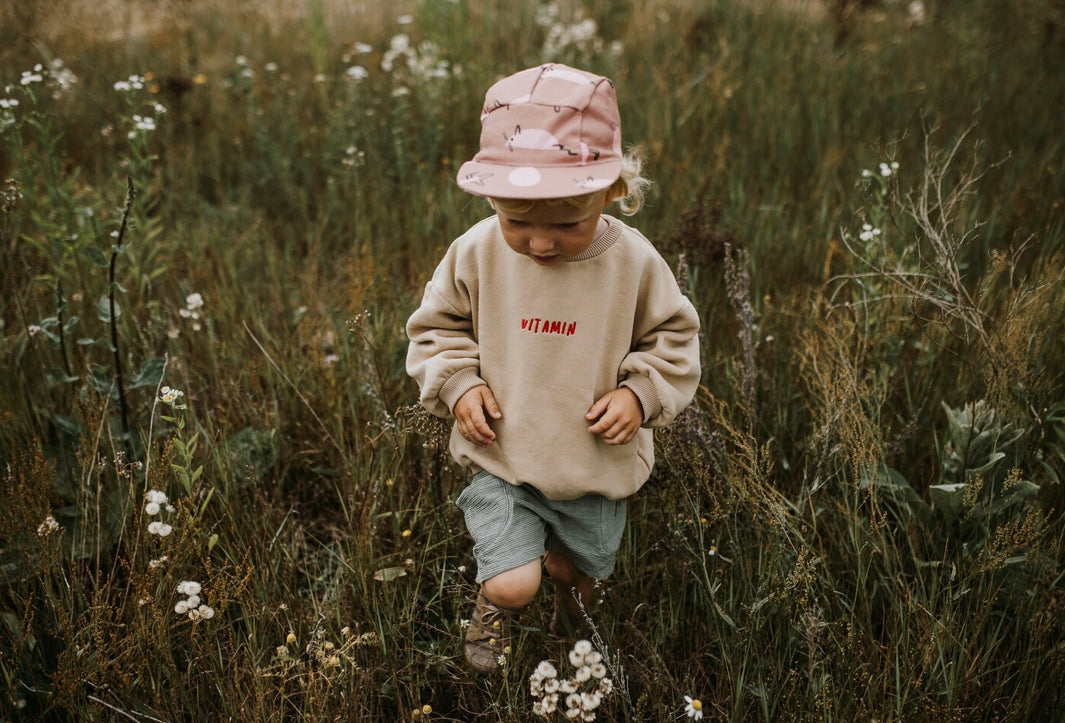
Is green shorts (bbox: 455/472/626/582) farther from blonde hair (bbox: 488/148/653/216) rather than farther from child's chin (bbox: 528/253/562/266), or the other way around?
blonde hair (bbox: 488/148/653/216)

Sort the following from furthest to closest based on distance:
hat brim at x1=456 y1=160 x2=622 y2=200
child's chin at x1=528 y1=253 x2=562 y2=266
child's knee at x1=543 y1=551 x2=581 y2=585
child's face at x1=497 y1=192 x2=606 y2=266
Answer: child's knee at x1=543 y1=551 x2=581 y2=585
child's chin at x1=528 y1=253 x2=562 y2=266
child's face at x1=497 y1=192 x2=606 y2=266
hat brim at x1=456 y1=160 x2=622 y2=200

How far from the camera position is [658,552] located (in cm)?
246

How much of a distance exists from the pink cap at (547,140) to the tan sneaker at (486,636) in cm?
110

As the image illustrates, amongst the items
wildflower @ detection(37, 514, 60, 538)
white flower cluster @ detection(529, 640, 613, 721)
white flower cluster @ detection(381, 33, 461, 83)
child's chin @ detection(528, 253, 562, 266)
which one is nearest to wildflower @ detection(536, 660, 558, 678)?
white flower cluster @ detection(529, 640, 613, 721)

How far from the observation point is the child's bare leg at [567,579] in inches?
86.7

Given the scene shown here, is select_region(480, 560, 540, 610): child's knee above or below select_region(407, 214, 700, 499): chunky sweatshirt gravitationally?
below

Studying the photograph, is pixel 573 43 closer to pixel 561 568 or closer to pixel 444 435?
pixel 444 435

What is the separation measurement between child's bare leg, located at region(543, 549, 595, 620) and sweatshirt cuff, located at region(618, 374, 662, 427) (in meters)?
0.54

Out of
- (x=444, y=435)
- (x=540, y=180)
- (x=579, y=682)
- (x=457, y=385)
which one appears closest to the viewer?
(x=540, y=180)

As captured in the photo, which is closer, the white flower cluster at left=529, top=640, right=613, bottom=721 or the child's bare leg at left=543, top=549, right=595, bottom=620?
the white flower cluster at left=529, top=640, right=613, bottom=721

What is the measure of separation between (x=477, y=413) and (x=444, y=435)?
523 millimetres

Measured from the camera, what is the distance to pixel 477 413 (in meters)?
1.87

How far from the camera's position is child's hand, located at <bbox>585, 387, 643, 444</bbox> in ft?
5.98

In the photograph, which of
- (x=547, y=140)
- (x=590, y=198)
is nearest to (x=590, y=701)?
(x=590, y=198)
